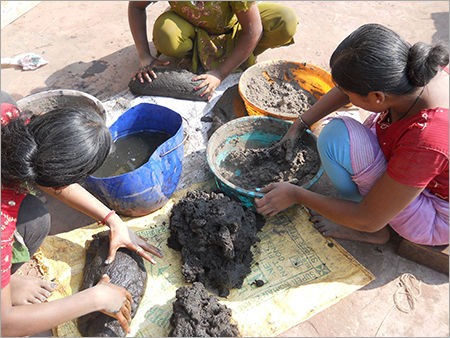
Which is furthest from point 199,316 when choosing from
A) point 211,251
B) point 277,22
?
point 277,22

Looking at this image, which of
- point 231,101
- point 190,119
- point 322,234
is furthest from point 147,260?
point 231,101

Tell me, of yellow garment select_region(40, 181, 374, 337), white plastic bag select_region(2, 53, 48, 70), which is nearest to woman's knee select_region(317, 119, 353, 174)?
yellow garment select_region(40, 181, 374, 337)

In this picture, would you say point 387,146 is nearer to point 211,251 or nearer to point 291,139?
point 291,139

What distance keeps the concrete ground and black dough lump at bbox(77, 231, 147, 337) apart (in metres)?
0.45

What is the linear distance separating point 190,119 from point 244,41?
81 centimetres

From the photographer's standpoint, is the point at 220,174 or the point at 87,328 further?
the point at 220,174

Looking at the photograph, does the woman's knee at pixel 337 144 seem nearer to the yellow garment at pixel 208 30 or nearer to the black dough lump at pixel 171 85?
the black dough lump at pixel 171 85

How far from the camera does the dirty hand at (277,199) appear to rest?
2176 mm

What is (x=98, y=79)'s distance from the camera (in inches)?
142

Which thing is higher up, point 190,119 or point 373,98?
point 373,98

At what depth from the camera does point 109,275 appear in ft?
6.36

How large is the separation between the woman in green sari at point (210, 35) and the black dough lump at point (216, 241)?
1.37m

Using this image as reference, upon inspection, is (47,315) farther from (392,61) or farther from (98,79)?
(98,79)

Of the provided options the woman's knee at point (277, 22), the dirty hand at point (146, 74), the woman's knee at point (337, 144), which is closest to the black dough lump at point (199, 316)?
the woman's knee at point (337, 144)
